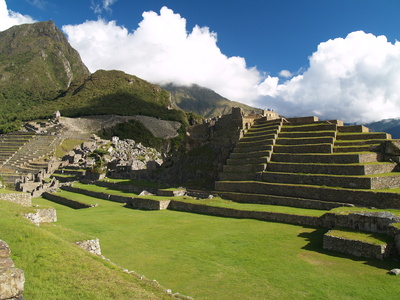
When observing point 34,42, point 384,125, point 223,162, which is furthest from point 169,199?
point 34,42

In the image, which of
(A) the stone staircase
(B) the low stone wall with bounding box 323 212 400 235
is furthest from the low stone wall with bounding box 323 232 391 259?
(A) the stone staircase

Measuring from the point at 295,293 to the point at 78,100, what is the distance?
110254mm

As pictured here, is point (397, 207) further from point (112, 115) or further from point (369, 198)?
point (112, 115)

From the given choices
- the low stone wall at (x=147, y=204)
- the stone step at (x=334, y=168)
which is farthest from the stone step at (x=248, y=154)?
the low stone wall at (x=147, y=204)

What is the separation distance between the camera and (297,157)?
23.5 m

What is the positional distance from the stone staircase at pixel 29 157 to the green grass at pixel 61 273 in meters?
41.3

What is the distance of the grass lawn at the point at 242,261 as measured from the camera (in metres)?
8.49

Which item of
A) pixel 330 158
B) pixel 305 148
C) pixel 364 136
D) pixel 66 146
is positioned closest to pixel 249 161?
pixel 305 148

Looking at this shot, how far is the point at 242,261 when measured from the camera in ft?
35.6

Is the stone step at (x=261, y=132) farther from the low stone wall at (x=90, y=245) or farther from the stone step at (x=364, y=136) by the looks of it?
the low stone wall at (x=90, y=245)

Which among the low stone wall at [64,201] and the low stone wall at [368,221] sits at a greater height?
the low stone wall at [368,221]

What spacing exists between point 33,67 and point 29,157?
107480 millimetres

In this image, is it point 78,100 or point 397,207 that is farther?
point 78,100

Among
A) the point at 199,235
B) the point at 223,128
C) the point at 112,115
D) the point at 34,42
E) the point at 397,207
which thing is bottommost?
the point at 199,235
